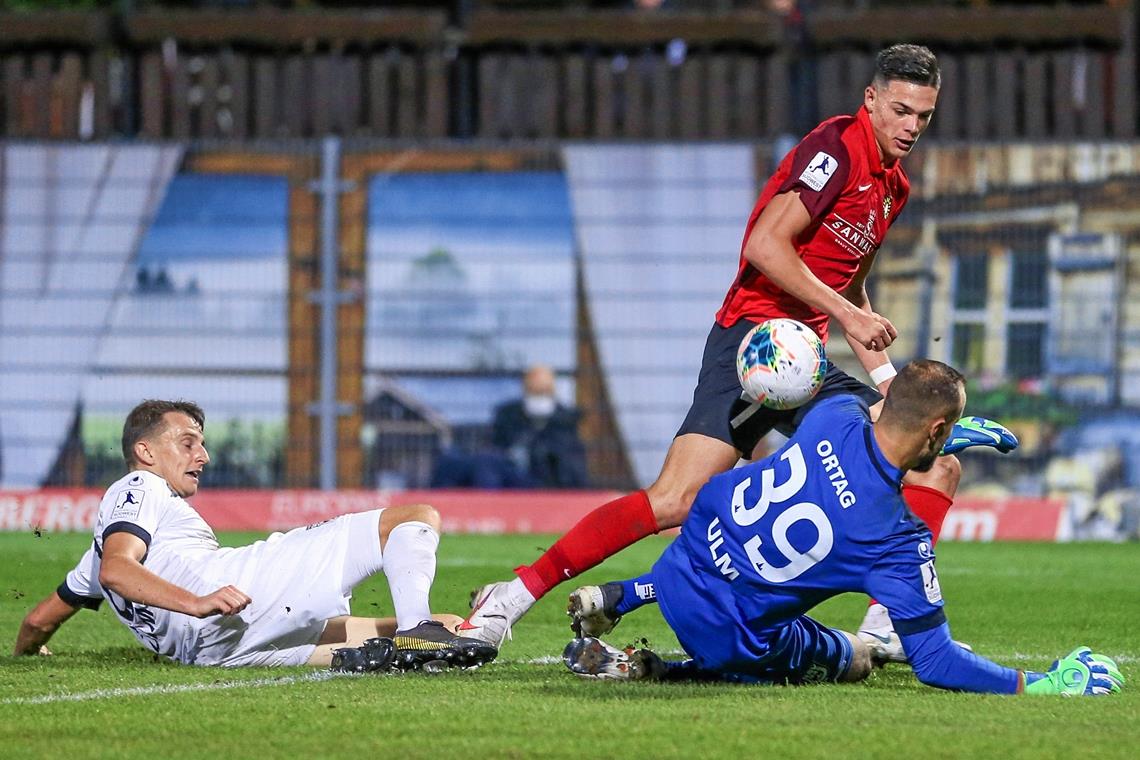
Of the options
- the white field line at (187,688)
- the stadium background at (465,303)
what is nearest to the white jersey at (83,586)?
the white field line at (187,688)

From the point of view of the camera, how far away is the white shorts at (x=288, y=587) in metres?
5.89

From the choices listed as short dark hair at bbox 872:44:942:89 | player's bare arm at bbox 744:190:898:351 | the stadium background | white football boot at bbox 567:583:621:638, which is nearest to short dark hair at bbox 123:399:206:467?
white football boot at bbox 567:583:621:638

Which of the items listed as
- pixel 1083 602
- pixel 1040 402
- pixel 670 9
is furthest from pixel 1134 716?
pixel 670 9

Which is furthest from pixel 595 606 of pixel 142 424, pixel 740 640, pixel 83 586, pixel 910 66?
pixel 910 66

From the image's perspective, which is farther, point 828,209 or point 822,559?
point 828,209

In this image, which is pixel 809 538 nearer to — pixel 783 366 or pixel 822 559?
pixel 822 559

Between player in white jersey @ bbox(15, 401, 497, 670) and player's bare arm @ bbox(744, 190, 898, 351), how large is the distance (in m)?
1.45

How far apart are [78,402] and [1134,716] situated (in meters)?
11.1

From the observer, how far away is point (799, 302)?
6.54 metres

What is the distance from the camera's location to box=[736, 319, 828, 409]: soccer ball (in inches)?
228

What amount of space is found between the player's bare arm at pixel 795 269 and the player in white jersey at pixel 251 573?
145 cm

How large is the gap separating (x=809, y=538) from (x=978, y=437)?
1.14 metres

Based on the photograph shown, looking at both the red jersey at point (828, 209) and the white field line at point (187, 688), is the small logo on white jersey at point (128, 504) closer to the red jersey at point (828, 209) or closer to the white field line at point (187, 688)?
the white field line at point (187, 688)

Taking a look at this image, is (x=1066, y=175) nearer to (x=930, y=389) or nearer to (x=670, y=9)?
(x=670, y=9)
